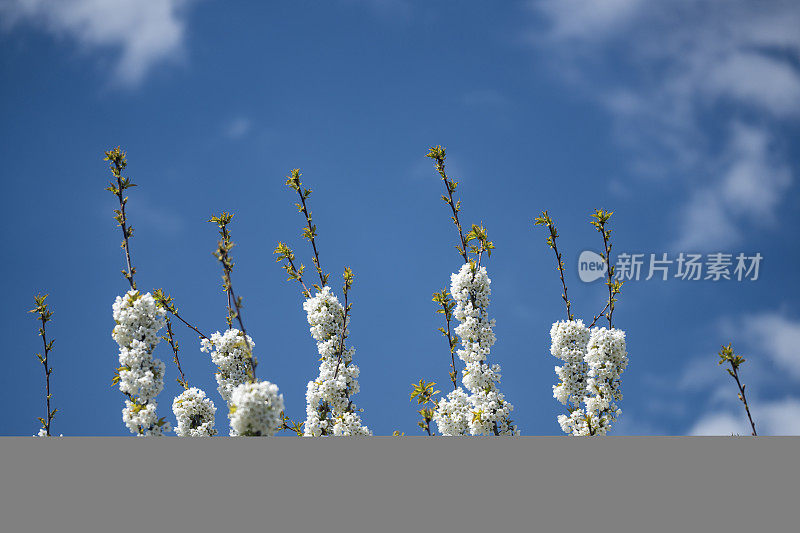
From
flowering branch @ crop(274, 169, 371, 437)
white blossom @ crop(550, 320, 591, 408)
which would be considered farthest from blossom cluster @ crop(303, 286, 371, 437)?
white blossom @ crop(550, 320, 591, 408)

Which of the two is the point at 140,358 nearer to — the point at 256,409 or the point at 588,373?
the point at 256,409

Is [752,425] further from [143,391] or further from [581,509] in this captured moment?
[143,391]

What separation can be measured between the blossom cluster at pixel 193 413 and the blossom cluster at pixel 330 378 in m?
1.51

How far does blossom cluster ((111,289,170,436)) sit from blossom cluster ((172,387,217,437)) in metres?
0.94

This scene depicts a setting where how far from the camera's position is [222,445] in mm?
5703

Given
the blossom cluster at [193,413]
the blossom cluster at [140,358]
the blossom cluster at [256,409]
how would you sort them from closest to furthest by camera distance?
1. the blossom cluster at [256,409]
2. the blossom cluster at [140,358]
3. the blossom cluster at [193,413]

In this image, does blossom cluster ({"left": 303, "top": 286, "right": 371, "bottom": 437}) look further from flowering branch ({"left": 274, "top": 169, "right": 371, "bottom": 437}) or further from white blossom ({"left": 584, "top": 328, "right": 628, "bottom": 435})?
white blossom ({"left": 584, "top": 328, "right": 628, "bottom": 435})

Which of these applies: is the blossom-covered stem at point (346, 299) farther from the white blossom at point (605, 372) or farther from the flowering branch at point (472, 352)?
the white blossom at point (605, 372)

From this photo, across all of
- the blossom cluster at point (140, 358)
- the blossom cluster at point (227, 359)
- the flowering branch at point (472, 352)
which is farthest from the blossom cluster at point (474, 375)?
the blossom cluster at point (140, 358)

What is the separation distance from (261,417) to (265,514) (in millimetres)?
842

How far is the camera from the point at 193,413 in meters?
8.76

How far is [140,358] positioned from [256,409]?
263 centimetres

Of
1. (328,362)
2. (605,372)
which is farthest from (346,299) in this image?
(605,372)

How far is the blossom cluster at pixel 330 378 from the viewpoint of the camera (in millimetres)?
9438
